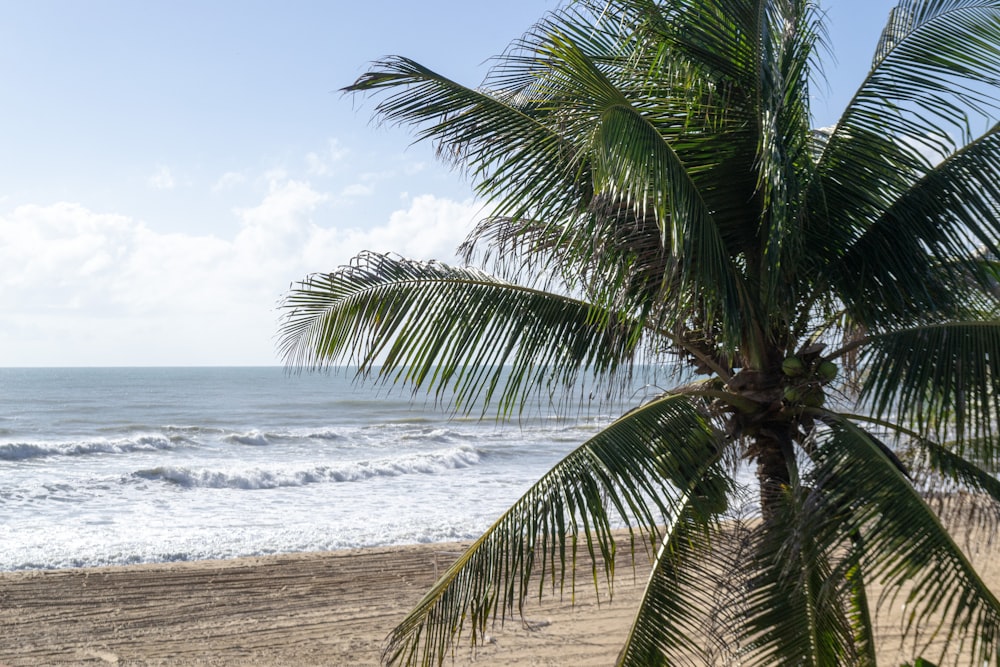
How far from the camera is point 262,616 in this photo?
7.46 meters

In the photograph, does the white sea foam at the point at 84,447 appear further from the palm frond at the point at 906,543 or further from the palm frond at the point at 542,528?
the palm frond at the point at 906,543

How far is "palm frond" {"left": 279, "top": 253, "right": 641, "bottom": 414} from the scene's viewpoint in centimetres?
403

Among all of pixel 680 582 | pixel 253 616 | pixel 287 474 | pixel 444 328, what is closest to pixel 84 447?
pixel 287 474

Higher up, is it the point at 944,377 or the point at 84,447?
the point at 944,377

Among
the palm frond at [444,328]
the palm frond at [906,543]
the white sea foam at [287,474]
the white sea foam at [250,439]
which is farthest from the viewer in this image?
the white sea foam at [250,439]

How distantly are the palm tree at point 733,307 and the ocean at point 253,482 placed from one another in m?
0.54

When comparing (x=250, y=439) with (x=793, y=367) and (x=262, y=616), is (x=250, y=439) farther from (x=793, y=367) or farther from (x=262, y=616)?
(x=793, y=367)

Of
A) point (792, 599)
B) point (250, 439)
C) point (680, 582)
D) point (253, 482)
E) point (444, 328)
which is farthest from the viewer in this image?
point (250, 439)

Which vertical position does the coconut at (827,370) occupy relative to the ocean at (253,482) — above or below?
above

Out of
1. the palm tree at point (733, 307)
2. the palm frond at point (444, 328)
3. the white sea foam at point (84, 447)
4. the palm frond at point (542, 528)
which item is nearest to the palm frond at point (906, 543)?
the palm tree at point (733, 307)

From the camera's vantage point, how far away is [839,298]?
3832mm

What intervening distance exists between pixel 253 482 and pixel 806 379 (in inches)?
595

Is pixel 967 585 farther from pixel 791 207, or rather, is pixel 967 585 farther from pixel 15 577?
pixel 15 577

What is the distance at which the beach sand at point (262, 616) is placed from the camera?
6.57m
